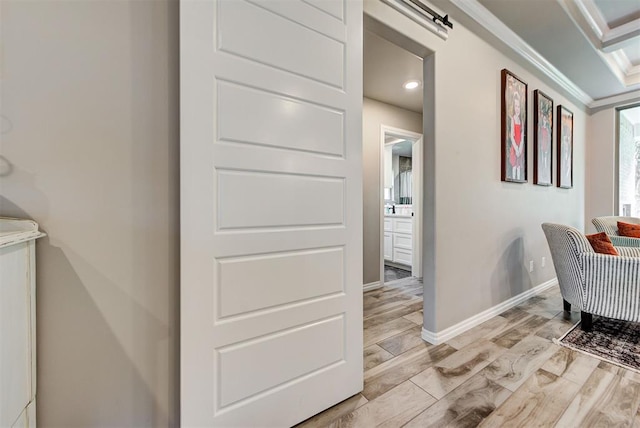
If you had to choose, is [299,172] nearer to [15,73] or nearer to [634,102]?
[15,73]

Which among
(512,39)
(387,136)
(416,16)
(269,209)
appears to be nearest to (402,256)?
(387,136)

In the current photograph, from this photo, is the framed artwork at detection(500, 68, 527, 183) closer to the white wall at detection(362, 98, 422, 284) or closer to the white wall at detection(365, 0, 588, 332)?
the white wall at detection(365, 0, 588, 332)

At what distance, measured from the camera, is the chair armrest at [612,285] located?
1933 millimetres

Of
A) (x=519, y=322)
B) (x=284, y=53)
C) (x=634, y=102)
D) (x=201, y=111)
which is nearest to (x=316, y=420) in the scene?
(x=201, y=111)

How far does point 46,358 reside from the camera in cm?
95

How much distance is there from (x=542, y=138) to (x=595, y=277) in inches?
66.9

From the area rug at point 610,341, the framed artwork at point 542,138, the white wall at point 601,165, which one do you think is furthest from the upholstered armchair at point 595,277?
the white wall at point 601,165

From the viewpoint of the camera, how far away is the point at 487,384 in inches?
61.0

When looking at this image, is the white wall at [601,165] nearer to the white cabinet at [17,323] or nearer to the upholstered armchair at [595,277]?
the upholstered armchair at [595,277]

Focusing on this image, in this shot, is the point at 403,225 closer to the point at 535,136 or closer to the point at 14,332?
the point at 535,136

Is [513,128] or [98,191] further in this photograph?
[513,128]

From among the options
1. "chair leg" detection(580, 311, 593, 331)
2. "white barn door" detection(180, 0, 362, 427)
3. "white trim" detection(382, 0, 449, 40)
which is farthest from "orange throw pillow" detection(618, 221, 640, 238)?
"white barn door" detection(180, 0, 362, 427)

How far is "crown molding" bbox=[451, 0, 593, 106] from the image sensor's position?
2.13 m

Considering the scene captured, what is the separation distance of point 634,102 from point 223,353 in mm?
6169
